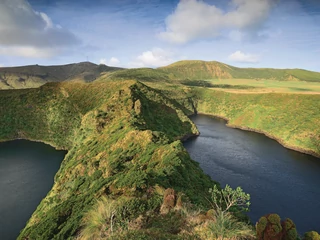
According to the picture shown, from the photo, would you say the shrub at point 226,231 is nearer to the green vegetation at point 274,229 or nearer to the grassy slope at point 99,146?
the green vegetation at point 274,229

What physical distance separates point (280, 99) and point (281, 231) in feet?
506

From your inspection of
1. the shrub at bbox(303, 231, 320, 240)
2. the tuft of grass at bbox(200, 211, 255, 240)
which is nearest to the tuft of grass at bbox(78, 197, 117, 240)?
the tuft of grass at bbox(200, 211, 255, 240)

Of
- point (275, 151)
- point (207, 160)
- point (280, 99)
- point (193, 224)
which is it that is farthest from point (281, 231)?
point (280, 99)

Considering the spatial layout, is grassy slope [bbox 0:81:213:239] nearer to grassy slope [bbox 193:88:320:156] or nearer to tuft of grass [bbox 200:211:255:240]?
tuft of grass [bbox 200:211:255:240]

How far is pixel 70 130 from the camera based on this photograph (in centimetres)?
11681

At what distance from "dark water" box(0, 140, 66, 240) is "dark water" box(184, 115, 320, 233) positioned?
5038cm

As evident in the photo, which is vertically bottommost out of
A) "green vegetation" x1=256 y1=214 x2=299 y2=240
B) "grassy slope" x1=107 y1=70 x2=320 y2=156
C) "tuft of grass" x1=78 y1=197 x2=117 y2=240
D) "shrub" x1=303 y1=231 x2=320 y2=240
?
"grassy slope" x1=107 y1=70 x2=320 y2=156

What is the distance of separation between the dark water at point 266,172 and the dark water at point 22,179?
50.4 metres

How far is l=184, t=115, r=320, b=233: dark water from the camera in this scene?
58312mm

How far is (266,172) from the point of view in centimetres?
7881

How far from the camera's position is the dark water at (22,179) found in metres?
55.9

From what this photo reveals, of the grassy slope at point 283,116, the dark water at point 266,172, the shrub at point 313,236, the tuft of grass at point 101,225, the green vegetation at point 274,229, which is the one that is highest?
the green vegetation at point 274,229

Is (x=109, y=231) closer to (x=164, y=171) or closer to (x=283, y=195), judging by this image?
(x=164, y=171)

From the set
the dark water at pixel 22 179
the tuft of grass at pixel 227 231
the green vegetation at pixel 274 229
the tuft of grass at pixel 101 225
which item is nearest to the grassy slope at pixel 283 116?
the green vegetation at pixel 274 229
